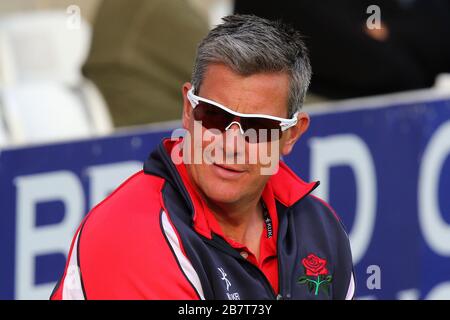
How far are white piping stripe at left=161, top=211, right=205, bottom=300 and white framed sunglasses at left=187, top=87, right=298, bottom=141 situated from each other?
0.74 feet

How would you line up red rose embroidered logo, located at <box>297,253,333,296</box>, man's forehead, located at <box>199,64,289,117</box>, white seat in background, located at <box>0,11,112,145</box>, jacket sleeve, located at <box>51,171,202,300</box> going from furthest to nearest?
white seat in background, located at <box>0,11,112,145</box> < red rose embroidered logo, located at <box>297,253,333,296</box> < man's forehead, located at <box>199,64,289,117</box> < jacket sleeve, located at <box>51,171,202,300</box>

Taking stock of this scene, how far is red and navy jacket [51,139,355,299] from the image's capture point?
7.38ft

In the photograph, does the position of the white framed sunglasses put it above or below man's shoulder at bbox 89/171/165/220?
above

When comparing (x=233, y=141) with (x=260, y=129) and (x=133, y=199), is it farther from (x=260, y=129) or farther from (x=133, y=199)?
(x=133, y=199)

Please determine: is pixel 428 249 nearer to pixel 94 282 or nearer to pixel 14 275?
pixel 14 275

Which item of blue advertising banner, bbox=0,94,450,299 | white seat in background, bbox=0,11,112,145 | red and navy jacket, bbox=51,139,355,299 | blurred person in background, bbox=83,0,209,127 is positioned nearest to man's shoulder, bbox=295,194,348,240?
red and navy jacket, bbox=51,139,355,299

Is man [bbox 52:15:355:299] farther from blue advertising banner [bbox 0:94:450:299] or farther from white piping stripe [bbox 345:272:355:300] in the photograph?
blue advertising banner [bbox 0:94:450:299]

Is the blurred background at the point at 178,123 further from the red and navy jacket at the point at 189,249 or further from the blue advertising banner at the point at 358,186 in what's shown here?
the red and navy jacket at the point at 189,249

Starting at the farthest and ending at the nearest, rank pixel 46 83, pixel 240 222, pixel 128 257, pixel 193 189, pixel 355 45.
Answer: pixel 355 45
pixel 46 83
pixel 240 222
pixel 193 189
pixel 128 257

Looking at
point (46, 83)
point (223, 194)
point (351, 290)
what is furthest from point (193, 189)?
point (46, 83)

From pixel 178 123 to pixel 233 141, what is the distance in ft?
7.75

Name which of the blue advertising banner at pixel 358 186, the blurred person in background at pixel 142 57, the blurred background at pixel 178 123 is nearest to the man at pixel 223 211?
the blurred background at pixel 178 123

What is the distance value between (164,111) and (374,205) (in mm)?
1194

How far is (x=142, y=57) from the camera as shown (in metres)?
5.80
